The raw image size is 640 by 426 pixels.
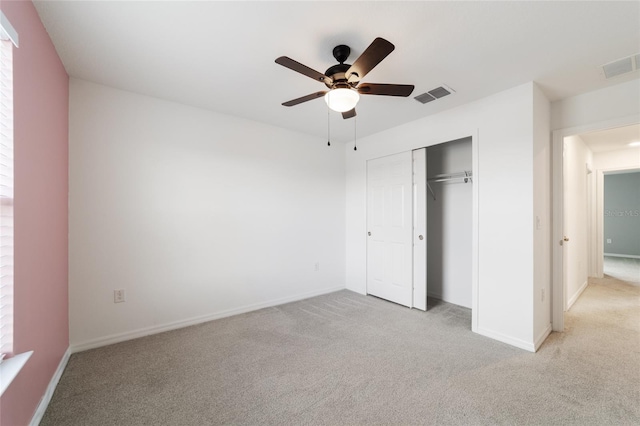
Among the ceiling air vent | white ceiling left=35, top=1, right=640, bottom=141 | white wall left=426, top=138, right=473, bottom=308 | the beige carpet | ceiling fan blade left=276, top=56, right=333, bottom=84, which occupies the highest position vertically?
white ceiling left=35, top=1, right=640, bottom=141

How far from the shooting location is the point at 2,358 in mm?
1297

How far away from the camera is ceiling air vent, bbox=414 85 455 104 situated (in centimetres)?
264

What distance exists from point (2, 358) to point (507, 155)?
387cm

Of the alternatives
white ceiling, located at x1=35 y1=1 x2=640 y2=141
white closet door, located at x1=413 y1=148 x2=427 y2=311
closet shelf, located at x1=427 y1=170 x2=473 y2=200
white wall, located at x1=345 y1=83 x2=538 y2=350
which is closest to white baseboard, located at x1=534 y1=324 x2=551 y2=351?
white wall, located at x1=345 y1=83 x2=538 y2=350

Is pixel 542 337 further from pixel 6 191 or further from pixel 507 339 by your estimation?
pixel 6 191

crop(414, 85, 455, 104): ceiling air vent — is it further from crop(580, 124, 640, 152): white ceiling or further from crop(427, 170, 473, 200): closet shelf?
crop(580, 124, 640, 152): white ceiling

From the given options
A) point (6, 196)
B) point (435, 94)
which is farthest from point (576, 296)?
point (6, 196)

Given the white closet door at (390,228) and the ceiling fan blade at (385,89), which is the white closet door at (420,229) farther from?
the ceiling fan blade at (385,89)

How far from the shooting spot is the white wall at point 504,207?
251 cm

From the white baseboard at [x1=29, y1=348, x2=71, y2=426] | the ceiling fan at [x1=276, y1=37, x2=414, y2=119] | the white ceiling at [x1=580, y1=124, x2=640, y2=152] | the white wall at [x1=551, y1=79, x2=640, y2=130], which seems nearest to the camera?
the white baseboard at [x1=29, y1=348, x2=71, y2=426]

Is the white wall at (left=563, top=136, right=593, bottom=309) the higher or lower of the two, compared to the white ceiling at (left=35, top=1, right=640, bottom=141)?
lower

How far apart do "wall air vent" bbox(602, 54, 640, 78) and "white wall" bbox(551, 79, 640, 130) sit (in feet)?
0.87

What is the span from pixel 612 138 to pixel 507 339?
3855 mm

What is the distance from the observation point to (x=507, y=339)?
2604 millimetres
